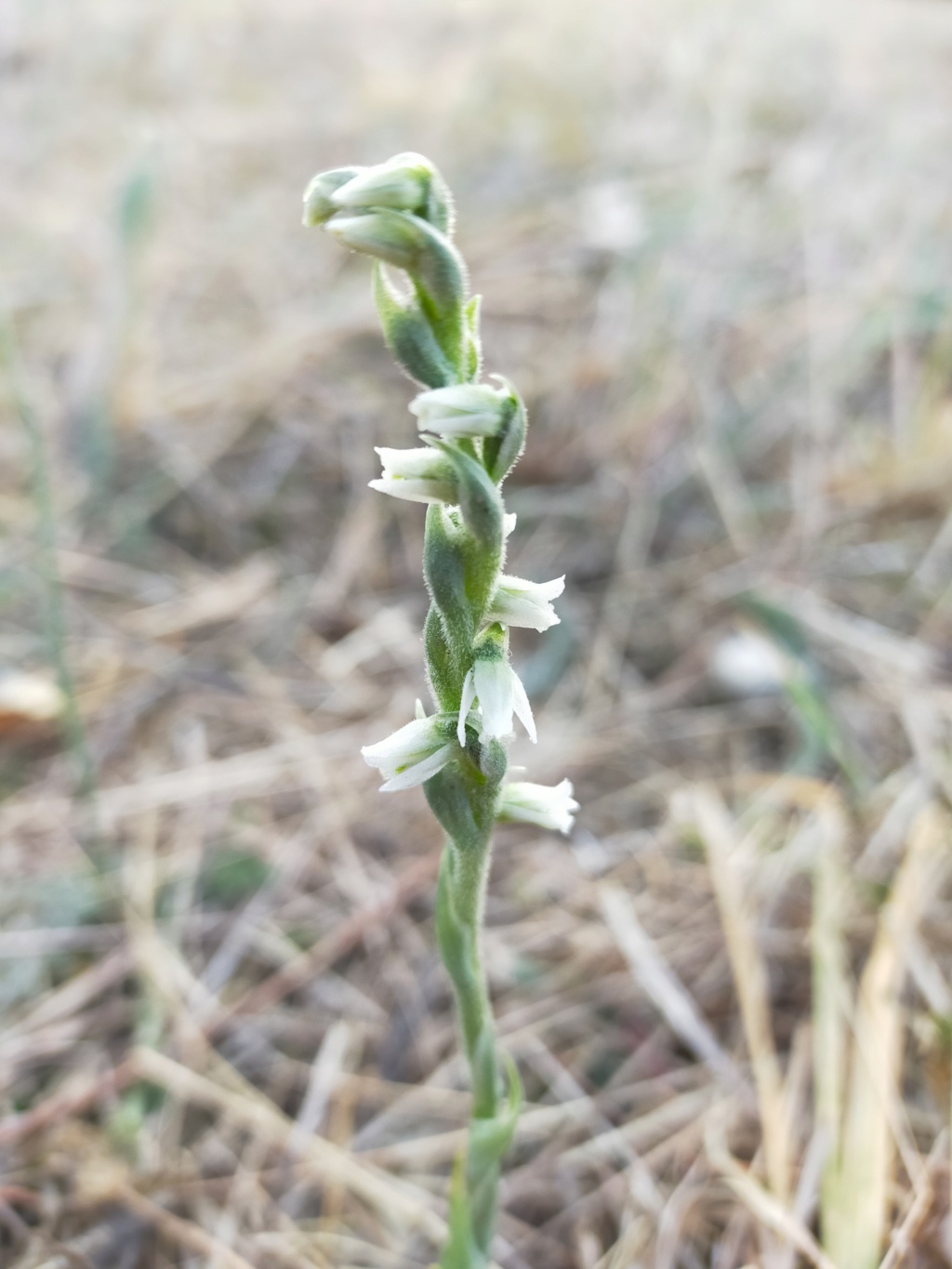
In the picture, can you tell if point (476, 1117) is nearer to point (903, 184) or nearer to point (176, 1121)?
point (176, 1121)

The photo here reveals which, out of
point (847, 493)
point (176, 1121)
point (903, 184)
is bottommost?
point (176, 1121)

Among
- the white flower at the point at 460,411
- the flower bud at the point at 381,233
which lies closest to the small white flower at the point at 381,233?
the flower bud at the point at 381,233

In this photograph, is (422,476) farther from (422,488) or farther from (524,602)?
(524,602)

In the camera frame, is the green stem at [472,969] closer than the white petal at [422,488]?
No

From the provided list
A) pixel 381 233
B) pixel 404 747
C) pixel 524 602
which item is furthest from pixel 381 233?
pixel 404 747

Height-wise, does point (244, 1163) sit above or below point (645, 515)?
below

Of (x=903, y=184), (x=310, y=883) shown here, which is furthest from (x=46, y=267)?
(x=903, y=184)

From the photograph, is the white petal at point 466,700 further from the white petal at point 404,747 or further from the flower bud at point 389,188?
the flower bud at point 389,188
